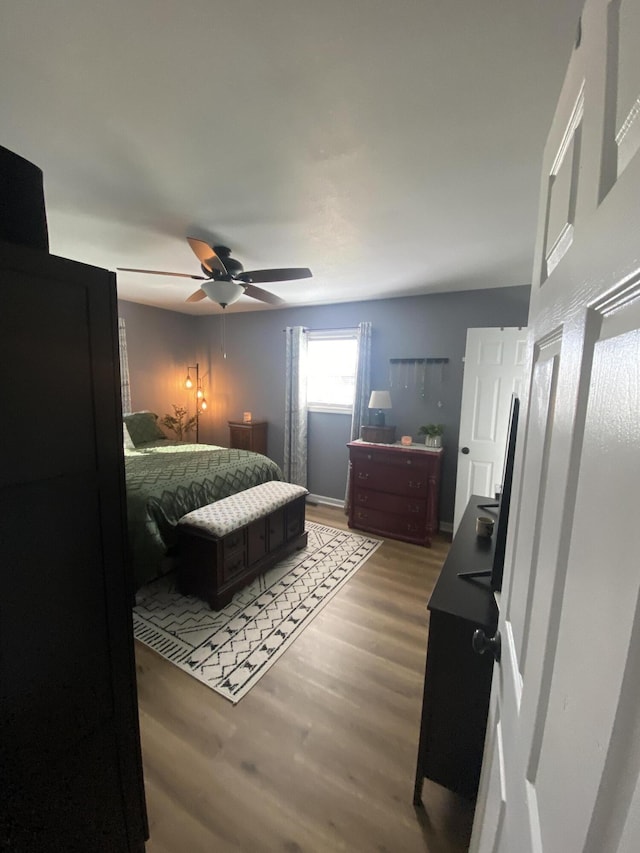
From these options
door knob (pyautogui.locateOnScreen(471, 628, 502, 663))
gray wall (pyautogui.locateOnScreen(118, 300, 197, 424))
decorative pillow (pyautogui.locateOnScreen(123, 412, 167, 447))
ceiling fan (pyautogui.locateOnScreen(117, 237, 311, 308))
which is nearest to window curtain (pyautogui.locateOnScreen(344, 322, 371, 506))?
ceiling fan (pyautogui.locateOnScreen(117, 237, 311, 308))

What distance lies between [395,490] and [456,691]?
225 cm

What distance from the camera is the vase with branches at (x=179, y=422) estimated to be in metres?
4.82

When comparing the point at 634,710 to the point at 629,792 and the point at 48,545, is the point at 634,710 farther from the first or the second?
the point at 48,545

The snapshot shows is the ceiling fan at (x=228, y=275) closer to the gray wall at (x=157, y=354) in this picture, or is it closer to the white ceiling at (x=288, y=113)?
the white ceiling at (x=288, y=113)

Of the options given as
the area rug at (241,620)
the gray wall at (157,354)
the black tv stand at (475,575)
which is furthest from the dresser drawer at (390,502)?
the gray wall at (157,354)

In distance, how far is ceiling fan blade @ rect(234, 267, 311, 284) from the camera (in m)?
2.25

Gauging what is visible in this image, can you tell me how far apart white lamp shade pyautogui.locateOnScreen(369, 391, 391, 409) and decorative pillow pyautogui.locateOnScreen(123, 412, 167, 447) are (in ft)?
8.35

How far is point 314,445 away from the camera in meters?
4.42

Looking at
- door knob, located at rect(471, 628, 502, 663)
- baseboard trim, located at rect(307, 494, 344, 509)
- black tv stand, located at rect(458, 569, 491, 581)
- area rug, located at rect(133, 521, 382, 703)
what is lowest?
area rug, located at rect(133, 521, 382, 703)

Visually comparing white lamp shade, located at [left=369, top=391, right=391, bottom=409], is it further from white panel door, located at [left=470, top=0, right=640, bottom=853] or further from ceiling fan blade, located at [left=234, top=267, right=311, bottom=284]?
white panel door, located at [left=470, top=0, right=640, bottom=853]

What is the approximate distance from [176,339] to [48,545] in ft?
15.1

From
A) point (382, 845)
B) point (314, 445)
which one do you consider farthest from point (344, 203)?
point (314, 445)

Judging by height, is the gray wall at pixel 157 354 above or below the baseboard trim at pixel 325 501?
above

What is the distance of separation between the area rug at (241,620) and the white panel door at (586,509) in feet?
4.82
